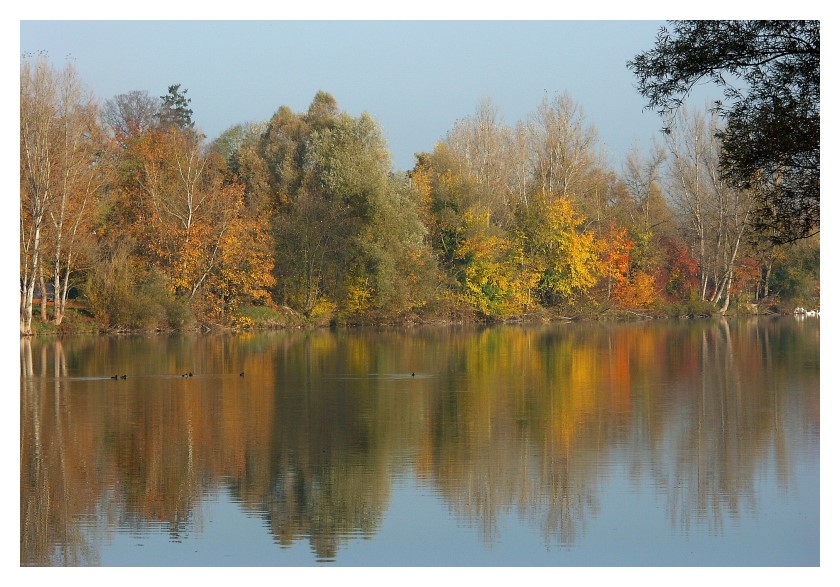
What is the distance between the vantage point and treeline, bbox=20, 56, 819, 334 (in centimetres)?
3509

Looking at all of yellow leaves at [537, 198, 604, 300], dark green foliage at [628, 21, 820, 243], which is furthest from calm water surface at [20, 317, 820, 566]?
yellow leaves at [537, 198, 604, 300]

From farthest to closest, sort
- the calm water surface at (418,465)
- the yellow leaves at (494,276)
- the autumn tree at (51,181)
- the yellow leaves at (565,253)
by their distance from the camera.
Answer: the yellow leaves at (565,253) < the yellow leaves at (494,276) < the autumn tree at (51,181) < the calm water surface at (418,465)

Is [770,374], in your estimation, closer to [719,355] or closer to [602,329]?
[719,355]

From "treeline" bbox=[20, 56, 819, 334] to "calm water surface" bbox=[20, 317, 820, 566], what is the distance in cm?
1166

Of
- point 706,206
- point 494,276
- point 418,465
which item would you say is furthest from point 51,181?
point 706,206

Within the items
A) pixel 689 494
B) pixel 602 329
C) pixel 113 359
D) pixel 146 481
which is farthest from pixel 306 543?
pixel 602 329

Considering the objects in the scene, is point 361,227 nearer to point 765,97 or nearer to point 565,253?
point 565,253

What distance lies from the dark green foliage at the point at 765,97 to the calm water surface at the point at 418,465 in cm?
298

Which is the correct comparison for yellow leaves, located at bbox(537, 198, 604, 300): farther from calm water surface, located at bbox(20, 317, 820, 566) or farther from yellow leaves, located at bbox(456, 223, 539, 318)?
calm water surface, located at bbox(20, 317, 820, 566)

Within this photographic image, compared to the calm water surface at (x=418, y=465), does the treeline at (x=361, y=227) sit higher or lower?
higher

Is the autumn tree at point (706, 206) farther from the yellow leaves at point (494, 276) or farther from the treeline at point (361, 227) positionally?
the yellow leaves at point (494, 276)

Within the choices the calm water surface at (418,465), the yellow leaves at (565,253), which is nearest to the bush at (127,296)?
the calm water surface at (418,465)

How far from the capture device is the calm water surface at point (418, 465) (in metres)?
8.88

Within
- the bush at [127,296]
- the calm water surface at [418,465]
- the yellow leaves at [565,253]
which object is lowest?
the calm water surface at [418,465]
